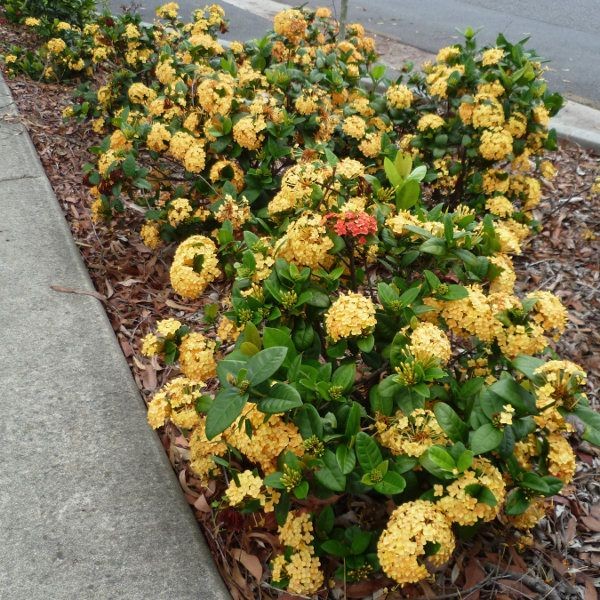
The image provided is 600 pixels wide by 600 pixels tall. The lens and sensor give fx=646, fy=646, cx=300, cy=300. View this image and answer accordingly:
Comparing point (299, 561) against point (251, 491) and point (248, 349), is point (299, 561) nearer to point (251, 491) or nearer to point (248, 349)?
point (251, 491)

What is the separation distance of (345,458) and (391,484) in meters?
0.14

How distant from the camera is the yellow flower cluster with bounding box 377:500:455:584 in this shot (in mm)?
1569

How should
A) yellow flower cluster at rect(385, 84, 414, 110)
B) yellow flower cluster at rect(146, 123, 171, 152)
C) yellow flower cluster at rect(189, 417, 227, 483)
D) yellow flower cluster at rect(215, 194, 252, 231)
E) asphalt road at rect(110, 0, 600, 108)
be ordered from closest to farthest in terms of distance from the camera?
yellow flower cluster at rect(189, 417, 227, 483) < yellow flower cluster at rect(215, 194, 252, 231) < yellow flower cluster at rect(146, 123, 171, 152) < yellow flower cluster at rect(385, 84, 414, 110) < asphalt road at rect(110, 0, 600, 108)

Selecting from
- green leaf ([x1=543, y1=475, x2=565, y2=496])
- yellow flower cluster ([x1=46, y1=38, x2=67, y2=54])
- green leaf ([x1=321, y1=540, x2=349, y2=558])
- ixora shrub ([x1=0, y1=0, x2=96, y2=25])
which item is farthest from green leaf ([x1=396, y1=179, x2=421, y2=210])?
ixora shrub ([x1=0, y1=0, x2=96, y2=25])

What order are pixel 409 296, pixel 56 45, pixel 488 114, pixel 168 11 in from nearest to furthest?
1. pixel 409 296
2. pixel 488 114
3. pixel 168 11
4. pixel 56 45

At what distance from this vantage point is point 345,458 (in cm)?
173

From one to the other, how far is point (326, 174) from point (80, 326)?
1.37 meters

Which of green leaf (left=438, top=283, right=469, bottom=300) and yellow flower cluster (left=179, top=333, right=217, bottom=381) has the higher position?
green leaf (left=438, top=283, right=469, bottom=300)

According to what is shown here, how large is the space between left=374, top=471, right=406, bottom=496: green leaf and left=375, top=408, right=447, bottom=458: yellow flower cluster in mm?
79

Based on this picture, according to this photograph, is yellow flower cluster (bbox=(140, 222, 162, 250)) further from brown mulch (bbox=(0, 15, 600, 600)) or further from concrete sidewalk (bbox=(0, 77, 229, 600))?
concrete sidewalk (bbox=(0, 77, 229, 600))

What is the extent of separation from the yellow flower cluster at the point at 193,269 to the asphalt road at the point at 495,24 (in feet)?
19.0

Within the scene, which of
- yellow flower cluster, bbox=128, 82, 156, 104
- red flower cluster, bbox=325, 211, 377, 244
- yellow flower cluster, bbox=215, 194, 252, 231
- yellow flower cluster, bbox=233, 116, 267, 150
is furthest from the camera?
yellow flower cluster, bbox=128, 82, 156, 104

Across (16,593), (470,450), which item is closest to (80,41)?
(16,593)

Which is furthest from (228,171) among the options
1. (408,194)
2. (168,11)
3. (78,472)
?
(168,11)
